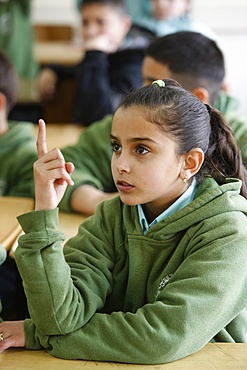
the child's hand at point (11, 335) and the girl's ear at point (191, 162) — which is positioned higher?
the girl's ear at point (191, 162)

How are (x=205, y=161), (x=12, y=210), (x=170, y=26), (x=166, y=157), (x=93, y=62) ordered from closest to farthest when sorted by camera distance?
(x=166, y=157), (x=205, y=161), (x=12, y=210), (x=93, y=62), (x=170, y=26)

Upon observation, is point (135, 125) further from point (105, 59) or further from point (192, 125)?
point (105, 59)

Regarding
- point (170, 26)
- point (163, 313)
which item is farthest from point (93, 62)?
point (163, 313)

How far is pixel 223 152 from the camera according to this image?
5.13ft

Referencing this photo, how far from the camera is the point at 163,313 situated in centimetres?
131

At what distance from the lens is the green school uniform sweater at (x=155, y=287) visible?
4.26ft

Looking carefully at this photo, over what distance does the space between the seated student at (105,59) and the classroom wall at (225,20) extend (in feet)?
5.48

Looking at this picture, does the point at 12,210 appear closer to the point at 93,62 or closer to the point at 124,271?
the point at 124,271

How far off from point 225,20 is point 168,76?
377 cm

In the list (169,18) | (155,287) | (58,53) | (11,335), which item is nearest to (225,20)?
(169,18)

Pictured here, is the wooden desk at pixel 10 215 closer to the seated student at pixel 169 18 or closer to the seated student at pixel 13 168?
the seated student at pixel 13 168

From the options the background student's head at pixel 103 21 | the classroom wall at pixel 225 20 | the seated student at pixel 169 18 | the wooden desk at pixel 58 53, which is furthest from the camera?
the classroom wall at pixel 225 20

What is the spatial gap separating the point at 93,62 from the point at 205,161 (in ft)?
7.58

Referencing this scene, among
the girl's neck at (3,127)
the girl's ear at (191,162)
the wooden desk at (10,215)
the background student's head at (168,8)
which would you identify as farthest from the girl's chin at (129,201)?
the background student's head at (168,8)
